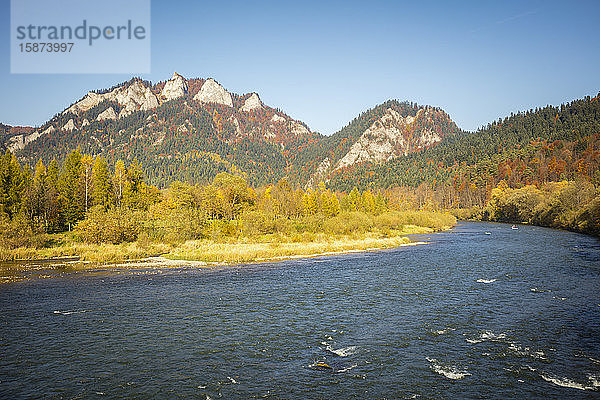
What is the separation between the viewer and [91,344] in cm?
2167

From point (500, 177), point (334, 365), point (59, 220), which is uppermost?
point (500, 177)

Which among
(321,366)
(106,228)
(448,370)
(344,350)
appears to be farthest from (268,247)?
(448,370)

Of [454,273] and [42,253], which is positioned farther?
[42,253]

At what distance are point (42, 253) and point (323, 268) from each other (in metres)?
36.8

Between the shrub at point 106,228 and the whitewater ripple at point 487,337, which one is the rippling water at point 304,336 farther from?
the shrub at point 106,228

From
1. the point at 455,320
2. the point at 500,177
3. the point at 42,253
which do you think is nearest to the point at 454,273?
the point at 455,320

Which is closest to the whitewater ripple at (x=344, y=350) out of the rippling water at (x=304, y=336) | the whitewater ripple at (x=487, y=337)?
the rippling water at (x=304, y=336)

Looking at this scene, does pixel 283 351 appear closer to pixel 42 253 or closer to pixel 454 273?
pixel 454 273

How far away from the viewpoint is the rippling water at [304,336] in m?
16.8

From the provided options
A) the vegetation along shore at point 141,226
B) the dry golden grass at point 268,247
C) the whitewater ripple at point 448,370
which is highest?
the vegetation along shore at point 141,226

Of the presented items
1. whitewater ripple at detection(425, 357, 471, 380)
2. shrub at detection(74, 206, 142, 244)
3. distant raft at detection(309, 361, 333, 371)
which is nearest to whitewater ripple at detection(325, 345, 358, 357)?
distant raft at detection(309, 361, 333, 371)

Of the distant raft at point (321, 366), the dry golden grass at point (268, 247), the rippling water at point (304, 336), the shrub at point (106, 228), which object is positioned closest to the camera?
the rippling water at point (304, 336)

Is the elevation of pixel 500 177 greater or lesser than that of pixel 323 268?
greater

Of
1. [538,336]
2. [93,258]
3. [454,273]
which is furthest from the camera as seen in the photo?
[93,258]
